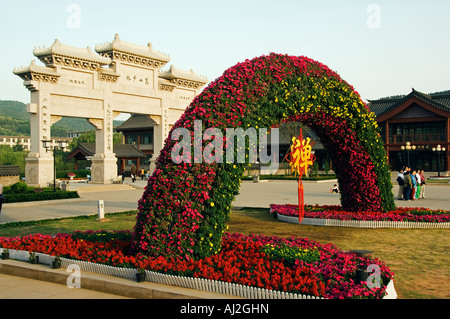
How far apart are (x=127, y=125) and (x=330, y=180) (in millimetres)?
31707

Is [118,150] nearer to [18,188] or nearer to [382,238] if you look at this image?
[18,188]

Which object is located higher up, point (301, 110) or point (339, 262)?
point (301, 110)

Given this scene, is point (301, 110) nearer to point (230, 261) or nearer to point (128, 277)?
point (230, 261)

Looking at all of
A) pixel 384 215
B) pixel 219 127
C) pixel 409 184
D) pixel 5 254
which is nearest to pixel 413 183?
pixel 409 184

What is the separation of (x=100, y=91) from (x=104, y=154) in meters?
4.58

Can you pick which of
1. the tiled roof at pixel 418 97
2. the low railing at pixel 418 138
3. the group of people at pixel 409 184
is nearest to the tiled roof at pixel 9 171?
→ the group of people at pixel 409 184

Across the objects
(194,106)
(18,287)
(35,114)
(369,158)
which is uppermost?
(35,114)

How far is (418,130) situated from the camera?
46000 millimetres

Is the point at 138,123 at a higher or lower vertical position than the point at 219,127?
higher

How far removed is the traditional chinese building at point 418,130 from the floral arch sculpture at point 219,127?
36.5 metres

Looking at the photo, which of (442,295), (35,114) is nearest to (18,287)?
(442,295)

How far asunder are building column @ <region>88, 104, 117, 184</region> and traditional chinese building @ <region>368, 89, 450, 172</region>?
28.0 metres
